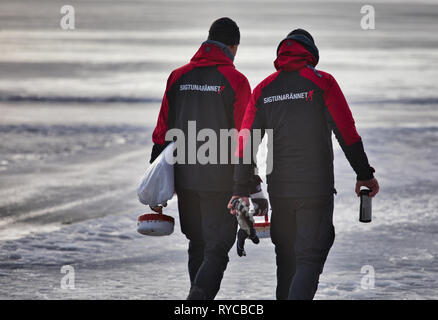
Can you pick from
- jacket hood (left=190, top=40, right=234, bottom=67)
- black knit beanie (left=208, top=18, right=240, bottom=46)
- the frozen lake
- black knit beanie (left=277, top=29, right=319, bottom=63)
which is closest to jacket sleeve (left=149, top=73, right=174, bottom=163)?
jacket hood (left=190, top=40, right=234, bottom=67)

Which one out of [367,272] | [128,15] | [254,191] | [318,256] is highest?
[128,15]

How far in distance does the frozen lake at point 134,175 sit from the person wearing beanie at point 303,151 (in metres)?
1.17

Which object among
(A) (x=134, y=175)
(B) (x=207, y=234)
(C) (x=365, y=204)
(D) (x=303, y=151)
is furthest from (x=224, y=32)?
(A) (x=134, y=175)

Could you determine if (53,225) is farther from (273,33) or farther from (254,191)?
(273,33)

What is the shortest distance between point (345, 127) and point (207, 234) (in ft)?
3.46

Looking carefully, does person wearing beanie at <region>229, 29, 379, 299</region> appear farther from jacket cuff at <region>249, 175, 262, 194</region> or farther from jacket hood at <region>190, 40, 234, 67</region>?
jacket hood at <region>190, 40, 234, 67</region>

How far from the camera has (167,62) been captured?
2291 cm

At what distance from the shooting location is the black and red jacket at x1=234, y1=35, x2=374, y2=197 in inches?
177

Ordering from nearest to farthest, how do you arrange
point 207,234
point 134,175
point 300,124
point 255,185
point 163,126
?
1. point 300,124
2. point 255,185
3. point 207,234
4. point 163,126
5. point 134,175

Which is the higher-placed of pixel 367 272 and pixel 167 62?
pixel 167 62

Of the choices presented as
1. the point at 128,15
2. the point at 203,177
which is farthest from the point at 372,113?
the point at 128,15

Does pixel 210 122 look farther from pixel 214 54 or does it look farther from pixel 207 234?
pixel 207 234

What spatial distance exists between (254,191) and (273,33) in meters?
28.5

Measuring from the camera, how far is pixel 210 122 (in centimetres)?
489
